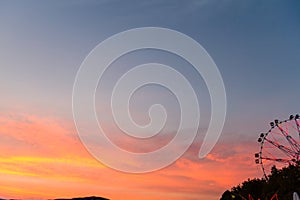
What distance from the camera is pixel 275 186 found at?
273ft

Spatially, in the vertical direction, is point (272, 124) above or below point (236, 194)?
above

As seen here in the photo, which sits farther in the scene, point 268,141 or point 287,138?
point 268,141

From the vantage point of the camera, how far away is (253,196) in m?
96.9

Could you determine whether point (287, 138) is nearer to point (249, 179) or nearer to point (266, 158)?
point (266, 158)

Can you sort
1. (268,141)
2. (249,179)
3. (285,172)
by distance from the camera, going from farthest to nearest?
(249,179), (285,172), (268,141)

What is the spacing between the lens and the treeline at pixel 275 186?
77.8 metres

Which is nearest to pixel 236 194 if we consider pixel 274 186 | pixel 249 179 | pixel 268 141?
pixel 249 179

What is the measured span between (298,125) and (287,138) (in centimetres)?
468

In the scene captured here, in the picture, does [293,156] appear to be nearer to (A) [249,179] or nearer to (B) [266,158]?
(B) [266,158]

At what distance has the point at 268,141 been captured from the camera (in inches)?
2872

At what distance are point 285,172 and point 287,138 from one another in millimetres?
15026

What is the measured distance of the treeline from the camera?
77.8 meters

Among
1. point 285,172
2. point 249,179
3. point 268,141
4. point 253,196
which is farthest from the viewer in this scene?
point 249,179

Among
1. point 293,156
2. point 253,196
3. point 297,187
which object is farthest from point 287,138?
point 253,196
